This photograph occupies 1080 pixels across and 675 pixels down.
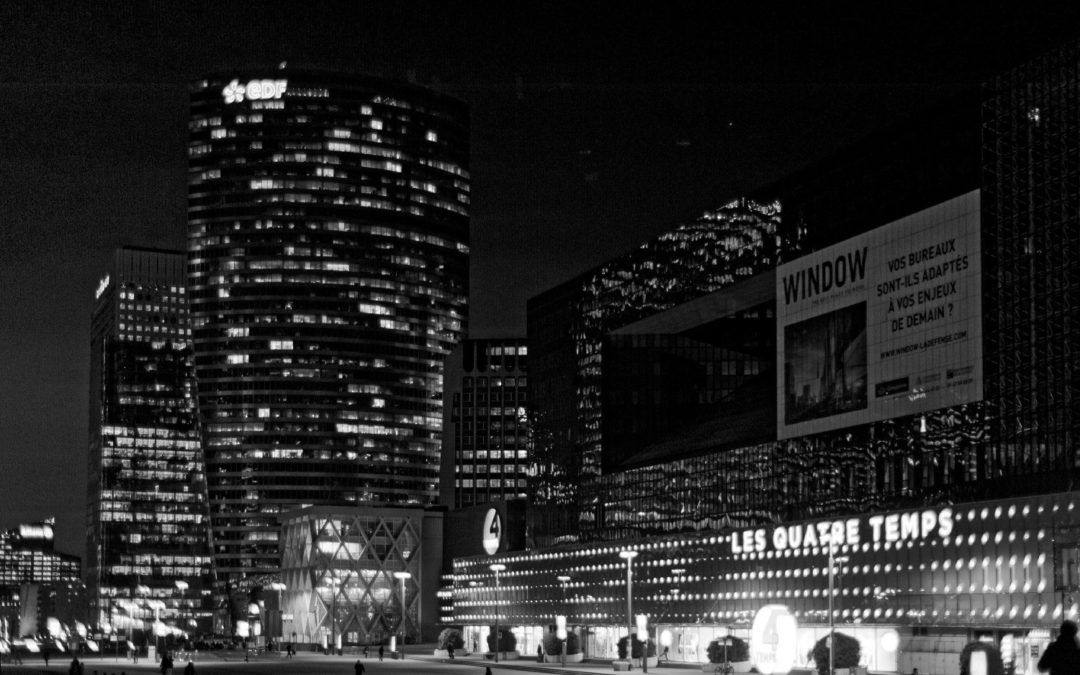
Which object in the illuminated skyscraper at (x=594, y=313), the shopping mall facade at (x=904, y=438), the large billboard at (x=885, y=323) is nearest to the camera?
the shopping mall facade at (x=904, y=438)

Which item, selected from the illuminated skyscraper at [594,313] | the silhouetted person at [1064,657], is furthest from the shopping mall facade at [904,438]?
the silhouetted person at [1064,657]

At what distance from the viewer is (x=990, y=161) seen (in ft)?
324

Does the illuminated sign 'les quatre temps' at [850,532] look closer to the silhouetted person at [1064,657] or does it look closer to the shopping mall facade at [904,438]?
the shopping mall facade at [904,438]

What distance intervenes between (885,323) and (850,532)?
667 inches

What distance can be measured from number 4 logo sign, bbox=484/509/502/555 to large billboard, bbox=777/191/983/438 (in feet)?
247

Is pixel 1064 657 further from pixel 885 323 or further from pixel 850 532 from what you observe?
pixel 850 532

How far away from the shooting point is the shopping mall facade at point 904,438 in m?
93.7

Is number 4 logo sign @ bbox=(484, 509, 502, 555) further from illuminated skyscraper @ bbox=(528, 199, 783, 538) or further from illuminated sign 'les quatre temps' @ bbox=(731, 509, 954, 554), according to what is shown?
illuminated sign 'les quatre temps' @ bbox=(731, 509, 954, 554)

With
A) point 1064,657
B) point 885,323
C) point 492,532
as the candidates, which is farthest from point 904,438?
point 492,532

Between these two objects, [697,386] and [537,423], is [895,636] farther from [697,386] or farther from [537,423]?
[537,423]

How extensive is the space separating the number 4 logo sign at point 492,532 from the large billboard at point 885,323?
7542cm

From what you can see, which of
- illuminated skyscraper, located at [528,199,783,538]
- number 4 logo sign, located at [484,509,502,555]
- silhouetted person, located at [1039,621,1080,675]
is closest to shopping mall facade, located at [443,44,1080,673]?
illuminated skyscraper, located at [528,199,783,538]

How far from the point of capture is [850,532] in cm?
11331

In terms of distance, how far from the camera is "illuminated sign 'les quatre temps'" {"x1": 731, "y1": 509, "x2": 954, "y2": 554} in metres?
103
